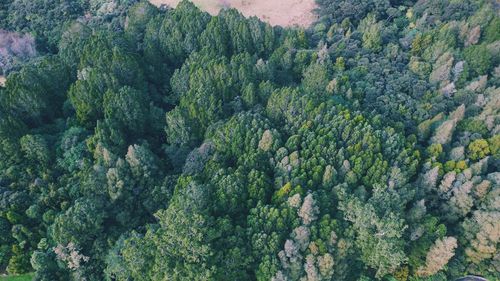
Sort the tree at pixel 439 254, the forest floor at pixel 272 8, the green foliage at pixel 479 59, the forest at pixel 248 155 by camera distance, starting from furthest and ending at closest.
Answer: the forest floor at pixel 272 8 < the green foliage at pixel 479 59 < the tree at pixel 439 254 < the forest at pixel 248 155

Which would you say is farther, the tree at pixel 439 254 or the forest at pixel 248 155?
the tree at pixel 439 254

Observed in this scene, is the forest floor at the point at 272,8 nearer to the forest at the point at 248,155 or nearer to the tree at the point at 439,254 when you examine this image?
the forest at the point at 248,155

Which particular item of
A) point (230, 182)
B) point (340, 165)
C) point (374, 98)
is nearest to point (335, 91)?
point (374, 98)

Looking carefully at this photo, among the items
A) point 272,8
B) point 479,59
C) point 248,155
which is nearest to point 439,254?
point 248,155

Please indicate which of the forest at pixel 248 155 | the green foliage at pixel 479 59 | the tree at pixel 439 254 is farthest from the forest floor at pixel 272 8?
the tree at pixel 439 254

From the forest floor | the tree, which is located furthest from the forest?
the forest floor

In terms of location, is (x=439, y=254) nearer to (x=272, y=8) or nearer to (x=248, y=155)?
(x=248, y=155)

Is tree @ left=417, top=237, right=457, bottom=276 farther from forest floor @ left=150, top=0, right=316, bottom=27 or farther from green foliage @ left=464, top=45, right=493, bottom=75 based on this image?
forest floor @ left=150, top=0, right=316, bottom=27
